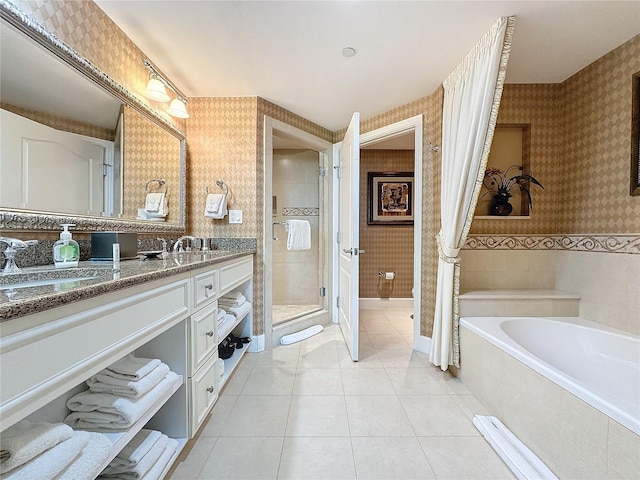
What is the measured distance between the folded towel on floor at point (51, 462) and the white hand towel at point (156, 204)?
1.41 metres

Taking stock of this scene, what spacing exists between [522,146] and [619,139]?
0.58 metres

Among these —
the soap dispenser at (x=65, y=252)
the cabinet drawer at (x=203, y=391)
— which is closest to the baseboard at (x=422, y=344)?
the cabinet drawer at (x=203, y=391)

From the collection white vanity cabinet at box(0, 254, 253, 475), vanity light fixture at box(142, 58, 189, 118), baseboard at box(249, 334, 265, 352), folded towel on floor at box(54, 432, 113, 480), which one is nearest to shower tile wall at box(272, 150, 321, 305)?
baseboard at box(249, 334, 265, 352)

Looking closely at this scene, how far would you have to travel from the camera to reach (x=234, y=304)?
6.26ft

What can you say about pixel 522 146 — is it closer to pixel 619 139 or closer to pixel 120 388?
pixel 619 139

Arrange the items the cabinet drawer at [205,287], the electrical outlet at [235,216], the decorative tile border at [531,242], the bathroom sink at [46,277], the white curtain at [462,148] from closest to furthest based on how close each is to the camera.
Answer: the bathroom sink at [46,277] → the cabinet drawer at [205,287] → the white curtain at [462,148] → the decorative tile border at [531,242] → the electrical outlet at [235,216]

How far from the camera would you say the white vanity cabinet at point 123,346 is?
521 millimetres

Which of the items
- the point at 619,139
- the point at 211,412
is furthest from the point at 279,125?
the point at 619,139

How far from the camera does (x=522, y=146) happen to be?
7.32 feet

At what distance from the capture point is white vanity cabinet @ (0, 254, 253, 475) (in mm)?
521

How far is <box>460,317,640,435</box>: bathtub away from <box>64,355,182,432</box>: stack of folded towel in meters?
1.55

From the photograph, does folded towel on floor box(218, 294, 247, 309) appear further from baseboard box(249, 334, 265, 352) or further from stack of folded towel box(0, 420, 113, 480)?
stack of folded towel box(0, 420, 113, 480)

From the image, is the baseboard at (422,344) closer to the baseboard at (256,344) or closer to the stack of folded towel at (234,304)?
the baseboard at (256,344)

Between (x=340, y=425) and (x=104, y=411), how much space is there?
1.04 meters
